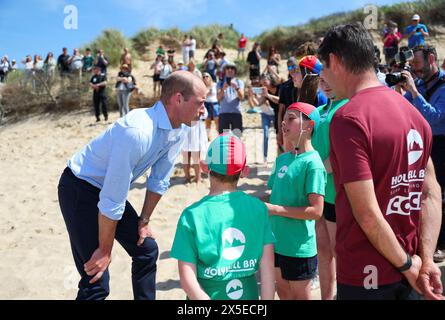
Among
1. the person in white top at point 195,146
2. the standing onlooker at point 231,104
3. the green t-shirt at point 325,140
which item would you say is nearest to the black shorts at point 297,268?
the green t-shirt at point 325,140

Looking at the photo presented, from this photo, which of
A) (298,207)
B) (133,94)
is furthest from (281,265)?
(133,94)

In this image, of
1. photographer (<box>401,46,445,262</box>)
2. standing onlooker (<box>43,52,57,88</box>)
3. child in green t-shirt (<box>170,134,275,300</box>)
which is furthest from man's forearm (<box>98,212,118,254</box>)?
standing onlooker (<box>43,52,57,88</box>)

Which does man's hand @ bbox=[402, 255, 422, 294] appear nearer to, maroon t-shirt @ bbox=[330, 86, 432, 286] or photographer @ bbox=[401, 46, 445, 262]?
maroon t-shirt @ bbox=[330, 86, 432, 286]

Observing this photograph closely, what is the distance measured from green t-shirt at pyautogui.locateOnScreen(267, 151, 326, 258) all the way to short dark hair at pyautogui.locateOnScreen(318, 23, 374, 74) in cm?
104

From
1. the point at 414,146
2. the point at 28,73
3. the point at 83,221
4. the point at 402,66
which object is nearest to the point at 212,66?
the point at 28,73

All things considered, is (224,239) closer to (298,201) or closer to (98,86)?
(298,201)

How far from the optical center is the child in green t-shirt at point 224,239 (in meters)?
1.95

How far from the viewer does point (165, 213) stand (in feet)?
21.0

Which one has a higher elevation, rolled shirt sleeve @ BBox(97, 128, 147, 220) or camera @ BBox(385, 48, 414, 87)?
camera @ BBox(385, 48, 414, 87)

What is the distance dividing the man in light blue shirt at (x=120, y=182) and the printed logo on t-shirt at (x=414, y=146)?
51.7 inches

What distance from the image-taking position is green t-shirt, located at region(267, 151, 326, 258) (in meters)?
2.79

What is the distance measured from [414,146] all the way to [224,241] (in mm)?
885
